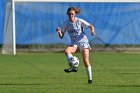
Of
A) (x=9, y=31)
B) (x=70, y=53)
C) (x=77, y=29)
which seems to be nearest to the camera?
(x=70, y=53)

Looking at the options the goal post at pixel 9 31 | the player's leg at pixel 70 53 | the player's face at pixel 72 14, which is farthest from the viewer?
the goal post at pixel 9 31

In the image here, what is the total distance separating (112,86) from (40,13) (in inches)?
729

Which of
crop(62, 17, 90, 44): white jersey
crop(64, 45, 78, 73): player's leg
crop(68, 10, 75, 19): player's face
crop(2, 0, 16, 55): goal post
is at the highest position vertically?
crop(2, 0, 16, 55): goal post

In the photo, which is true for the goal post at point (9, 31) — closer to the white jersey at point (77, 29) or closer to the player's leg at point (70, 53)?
the white jersey at point (77, 29)

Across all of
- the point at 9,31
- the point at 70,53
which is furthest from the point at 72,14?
the point at 9,31

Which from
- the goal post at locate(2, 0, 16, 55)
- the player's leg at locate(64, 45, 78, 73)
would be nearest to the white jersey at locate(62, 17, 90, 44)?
the player's leg at locate(64, 45, 78, 73)

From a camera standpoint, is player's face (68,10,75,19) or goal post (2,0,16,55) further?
goal post (2,0,16,55)

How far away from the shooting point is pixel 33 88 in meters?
13.0

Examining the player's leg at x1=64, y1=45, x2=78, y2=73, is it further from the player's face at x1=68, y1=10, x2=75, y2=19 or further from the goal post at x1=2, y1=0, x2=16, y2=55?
the goal post at x1=2, y1=0, x2=16, y2=55

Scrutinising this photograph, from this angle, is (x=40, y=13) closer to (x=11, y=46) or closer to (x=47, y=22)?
(x=47, y=22)

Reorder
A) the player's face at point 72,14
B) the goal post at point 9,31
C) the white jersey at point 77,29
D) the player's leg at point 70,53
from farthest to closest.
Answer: the goal post at point 9,31
the white jersey at point 77,29
the player's leg at point 70,53
the player's face at point 72,14

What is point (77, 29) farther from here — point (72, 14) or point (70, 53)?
point (70, 53)

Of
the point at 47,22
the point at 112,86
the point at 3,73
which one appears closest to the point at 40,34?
the point at 47,22

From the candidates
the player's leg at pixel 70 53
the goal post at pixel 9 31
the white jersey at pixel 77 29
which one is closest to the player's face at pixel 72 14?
the white jersey at pixel 77 29
